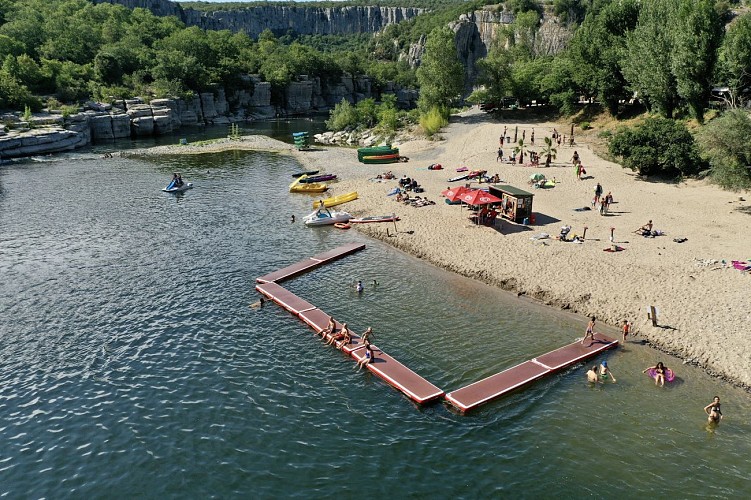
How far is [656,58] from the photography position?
5738cm

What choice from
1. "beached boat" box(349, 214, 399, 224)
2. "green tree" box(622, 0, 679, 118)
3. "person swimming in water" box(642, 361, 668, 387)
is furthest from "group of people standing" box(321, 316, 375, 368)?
"green tree" box(622, 0, 679, 118)

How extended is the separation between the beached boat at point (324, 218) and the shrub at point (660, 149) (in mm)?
26886

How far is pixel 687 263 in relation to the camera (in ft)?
103

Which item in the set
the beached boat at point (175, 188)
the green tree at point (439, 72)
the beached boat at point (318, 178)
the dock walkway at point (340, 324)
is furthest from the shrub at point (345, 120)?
the dock walkway at point (340, 324)

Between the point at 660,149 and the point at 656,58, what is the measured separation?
15.3 meters

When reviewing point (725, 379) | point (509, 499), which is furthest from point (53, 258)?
point (725, 379)

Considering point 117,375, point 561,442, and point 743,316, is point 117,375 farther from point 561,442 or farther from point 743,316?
point 743,316

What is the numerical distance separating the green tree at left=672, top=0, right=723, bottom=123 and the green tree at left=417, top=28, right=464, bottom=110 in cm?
3821

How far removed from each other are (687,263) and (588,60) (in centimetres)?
5561

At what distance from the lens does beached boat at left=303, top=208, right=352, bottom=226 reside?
4497 cm

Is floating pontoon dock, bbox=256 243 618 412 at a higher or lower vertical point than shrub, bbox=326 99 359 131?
lower

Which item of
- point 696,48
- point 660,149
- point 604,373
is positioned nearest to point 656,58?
point 696,48

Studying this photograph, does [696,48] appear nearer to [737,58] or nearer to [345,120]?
[737,58]

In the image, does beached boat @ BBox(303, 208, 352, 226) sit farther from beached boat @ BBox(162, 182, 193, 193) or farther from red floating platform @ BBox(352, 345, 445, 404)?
red floating platform @ BBox(352, 345, 445, 404)
